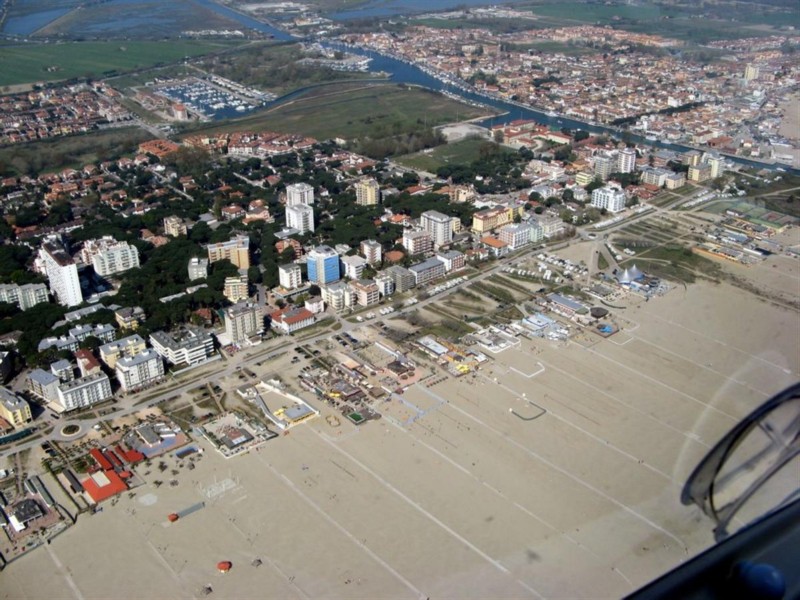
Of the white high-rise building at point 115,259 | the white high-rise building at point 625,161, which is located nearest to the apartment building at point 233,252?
the white high-rise building at point 115,259

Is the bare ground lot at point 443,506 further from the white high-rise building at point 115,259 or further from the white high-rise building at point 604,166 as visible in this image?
the white high-rise building at point 604,166

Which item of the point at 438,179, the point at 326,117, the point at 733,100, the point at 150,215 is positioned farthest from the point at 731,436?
the point at 733,100

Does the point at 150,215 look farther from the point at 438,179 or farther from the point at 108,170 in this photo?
the point at 438,179

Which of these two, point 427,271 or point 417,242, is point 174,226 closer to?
point 417,242

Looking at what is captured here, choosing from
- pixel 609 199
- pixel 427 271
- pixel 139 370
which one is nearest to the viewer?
pixel 139 370

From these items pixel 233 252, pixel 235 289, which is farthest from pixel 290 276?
pixel 233 252

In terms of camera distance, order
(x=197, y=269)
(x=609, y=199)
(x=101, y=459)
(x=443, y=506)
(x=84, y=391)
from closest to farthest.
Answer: (x=443, y=506) < (x=101, y=459) < (x=84, y=391) < (x=197, y=269) < (x=609, y=199)

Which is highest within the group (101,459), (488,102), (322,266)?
(322,266)
